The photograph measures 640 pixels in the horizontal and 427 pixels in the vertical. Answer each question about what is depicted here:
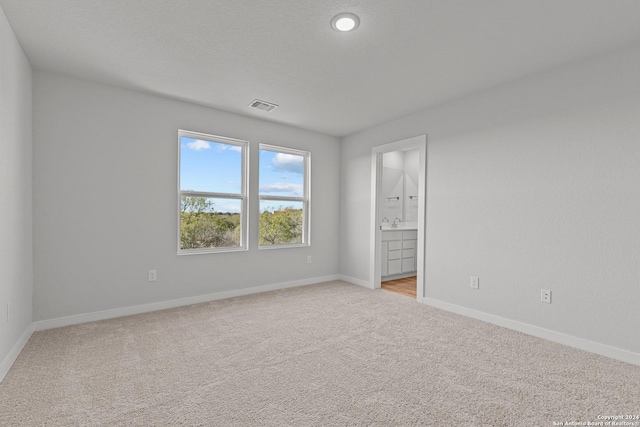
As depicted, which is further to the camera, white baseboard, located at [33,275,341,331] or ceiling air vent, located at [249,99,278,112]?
ceiling air vent, located at [249,99,278,112]

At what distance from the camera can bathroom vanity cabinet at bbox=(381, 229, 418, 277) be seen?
510 cm

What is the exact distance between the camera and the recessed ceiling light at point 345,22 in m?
2.06

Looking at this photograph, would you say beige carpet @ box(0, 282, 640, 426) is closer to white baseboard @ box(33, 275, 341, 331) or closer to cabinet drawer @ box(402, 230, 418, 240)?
white baseboard @ box(33, 275, 341, 331)

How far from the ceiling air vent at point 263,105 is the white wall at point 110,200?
435 mm

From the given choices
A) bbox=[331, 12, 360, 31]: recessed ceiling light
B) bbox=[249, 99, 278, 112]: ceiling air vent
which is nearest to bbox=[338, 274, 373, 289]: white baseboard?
bbox=[249, 99, 278, 112]: ceiling air vent

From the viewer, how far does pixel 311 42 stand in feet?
7.79

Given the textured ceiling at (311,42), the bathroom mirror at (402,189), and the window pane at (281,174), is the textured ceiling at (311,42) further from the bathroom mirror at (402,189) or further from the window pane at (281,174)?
the bathroom mirror at (402,189)

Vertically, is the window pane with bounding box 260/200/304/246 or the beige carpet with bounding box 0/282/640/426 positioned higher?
the window pane with bounding box 260/200/304/246

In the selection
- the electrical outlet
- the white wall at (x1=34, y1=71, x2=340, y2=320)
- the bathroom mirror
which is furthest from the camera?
the bathroom mirror

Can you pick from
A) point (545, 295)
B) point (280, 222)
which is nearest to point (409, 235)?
point (280, 222)

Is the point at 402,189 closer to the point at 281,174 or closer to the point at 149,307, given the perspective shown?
the point at 281,174

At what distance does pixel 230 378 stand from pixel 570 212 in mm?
3020

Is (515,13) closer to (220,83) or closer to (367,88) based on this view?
(367,88)

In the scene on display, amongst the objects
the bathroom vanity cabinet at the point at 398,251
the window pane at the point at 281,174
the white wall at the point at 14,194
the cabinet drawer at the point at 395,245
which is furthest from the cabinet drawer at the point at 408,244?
the white wall at the point at 14,194
